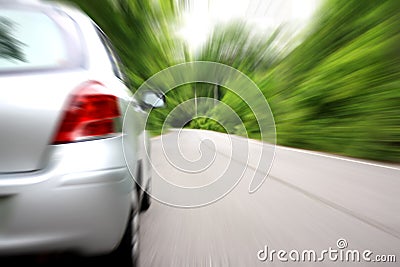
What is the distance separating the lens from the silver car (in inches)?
73.2

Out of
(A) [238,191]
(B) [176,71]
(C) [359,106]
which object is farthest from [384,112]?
(B) [176,71]

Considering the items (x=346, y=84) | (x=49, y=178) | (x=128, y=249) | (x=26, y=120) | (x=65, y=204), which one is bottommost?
(x=128, y=249)

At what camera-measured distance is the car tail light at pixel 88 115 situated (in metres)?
2.00

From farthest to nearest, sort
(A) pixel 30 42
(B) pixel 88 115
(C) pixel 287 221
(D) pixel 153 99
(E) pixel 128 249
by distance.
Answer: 1. (C) pixel 287 221
2. (D) pixel 153 99
3. (E) pixel 128 249
4. (A) pixel 30 42
5. (B) pixel 88 115

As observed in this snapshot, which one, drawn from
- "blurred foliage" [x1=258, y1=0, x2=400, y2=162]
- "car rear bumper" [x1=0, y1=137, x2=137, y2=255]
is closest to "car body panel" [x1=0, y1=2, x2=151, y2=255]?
"car rear bumper" [x1=0, y1=137, x2=137, y2=255]

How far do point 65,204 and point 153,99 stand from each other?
210 centimetres

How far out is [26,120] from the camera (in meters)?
1.91

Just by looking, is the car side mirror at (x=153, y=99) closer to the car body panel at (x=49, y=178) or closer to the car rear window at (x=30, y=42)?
the car rear window at (x=30, y=42)

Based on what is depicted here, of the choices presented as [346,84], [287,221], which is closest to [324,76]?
[346,84]

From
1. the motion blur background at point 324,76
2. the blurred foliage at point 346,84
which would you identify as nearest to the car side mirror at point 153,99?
the motion blur background at point 324,76

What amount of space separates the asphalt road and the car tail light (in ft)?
3.76

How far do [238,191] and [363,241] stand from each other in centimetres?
270

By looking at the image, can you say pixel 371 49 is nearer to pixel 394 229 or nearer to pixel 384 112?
pixel 384 112

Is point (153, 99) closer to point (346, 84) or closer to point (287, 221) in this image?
point (287, 221)
